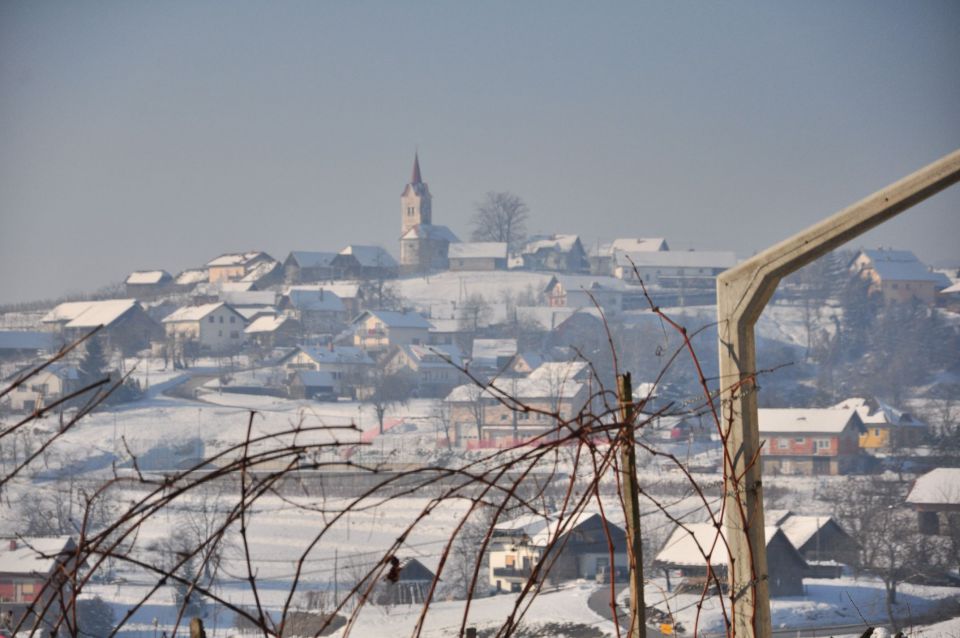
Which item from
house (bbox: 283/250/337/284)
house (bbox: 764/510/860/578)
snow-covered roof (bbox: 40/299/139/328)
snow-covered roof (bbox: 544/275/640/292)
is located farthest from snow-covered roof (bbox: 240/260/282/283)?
house (bbox: 764/510/860/578)

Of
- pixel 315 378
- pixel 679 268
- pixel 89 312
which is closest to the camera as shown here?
pixel 315 378

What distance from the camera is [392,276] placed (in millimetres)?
52531

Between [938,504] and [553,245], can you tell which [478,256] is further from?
[938,504]

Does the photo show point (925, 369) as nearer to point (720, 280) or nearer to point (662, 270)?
point (662, 270)

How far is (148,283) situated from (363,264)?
33.5ft

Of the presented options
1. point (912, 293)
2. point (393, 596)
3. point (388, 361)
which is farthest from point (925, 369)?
point (393, 596)

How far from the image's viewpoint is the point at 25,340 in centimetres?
4262

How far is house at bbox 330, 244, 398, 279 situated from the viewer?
2051 inches

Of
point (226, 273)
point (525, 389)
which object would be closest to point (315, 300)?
point (226, 273)

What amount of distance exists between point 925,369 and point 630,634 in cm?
3842

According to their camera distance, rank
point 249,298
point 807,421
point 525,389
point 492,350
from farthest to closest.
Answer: point 249,298 → point 492,350 → point 525,389 → point 807,421

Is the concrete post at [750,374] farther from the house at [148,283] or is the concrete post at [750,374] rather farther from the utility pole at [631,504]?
the house at [148,283]

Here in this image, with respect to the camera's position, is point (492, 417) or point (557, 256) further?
point (557, 256)

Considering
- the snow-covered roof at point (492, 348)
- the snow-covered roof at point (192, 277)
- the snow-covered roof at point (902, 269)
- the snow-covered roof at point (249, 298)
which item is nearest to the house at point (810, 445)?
the snow-covered roof at point (492, 348)
